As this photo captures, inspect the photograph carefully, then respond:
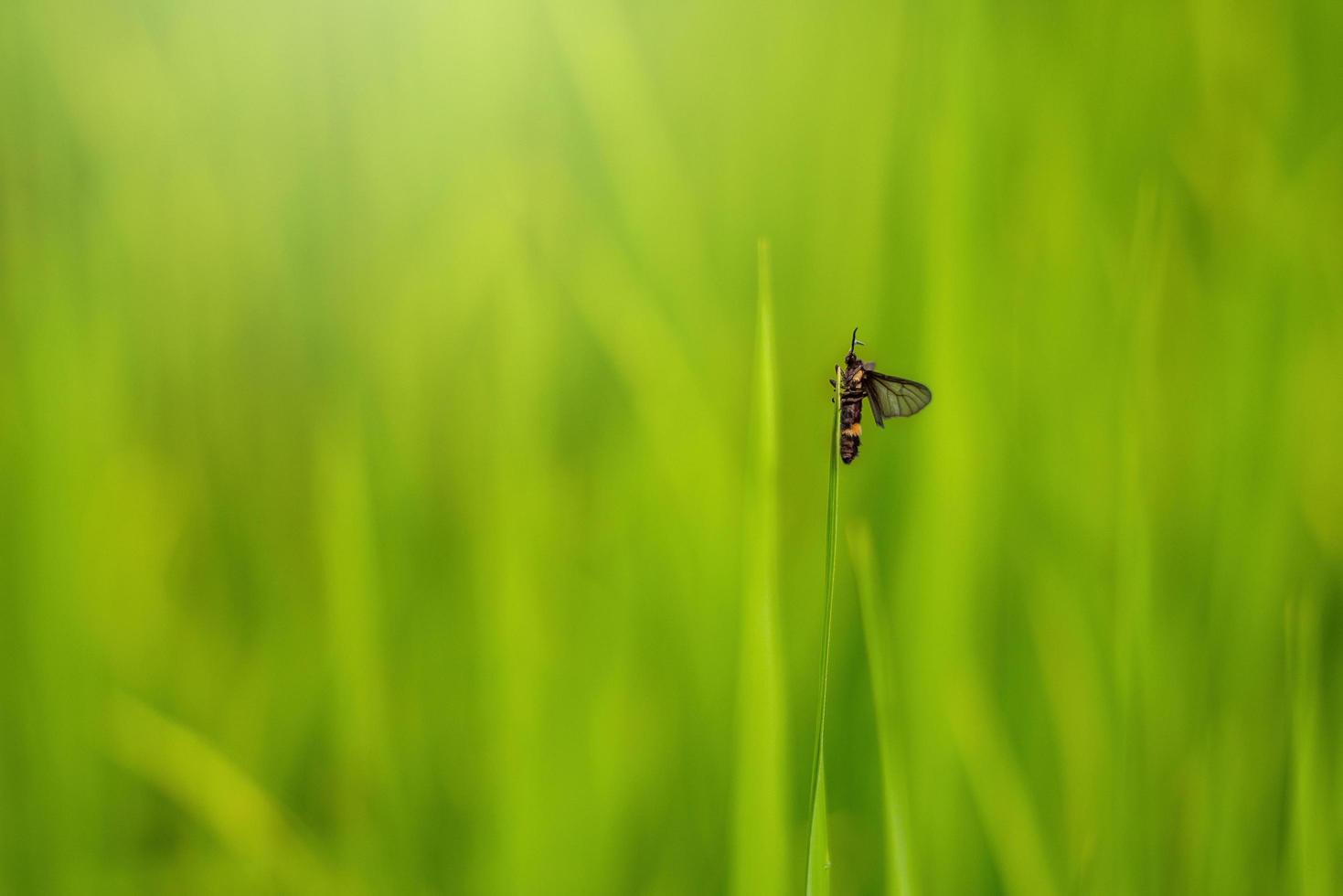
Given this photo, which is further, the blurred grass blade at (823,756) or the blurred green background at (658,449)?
the blurred green background at (658,449)

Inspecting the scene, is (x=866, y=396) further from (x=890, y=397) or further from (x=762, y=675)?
(x=762, y=675)

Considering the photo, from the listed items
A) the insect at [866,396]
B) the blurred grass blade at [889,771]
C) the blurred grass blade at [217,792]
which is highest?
the insect at [866,396]

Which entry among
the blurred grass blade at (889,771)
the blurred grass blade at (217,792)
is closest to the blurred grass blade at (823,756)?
the blurred grass blade at (889,771)

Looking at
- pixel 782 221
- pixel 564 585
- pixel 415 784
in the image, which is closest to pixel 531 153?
pixel 782 221

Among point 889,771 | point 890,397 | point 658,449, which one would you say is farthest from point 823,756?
point 658,449

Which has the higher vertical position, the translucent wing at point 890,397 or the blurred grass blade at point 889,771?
the translucent wing at point 890,397

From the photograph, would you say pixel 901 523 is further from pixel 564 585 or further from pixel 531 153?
pixel 531 153

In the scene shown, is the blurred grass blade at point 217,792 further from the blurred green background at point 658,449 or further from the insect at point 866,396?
the insect at point 866,396
